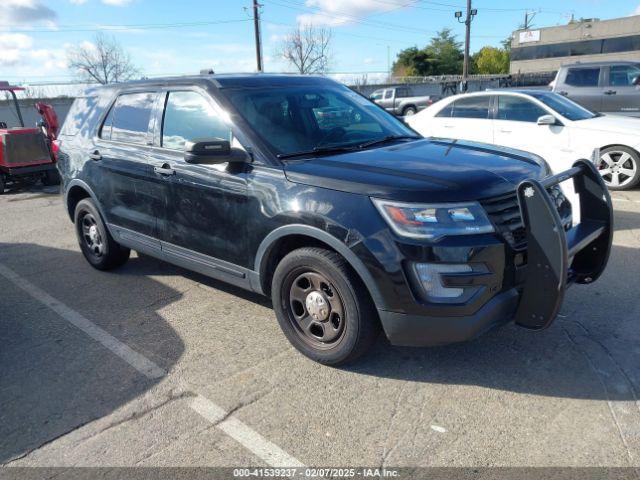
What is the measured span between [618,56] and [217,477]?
5569 centimetres

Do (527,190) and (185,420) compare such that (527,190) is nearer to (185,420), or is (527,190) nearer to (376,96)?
(185,420)

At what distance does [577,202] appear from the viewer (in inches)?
140

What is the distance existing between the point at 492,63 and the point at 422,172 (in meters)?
85.7

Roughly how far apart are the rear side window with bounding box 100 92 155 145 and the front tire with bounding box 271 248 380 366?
6.51 ft

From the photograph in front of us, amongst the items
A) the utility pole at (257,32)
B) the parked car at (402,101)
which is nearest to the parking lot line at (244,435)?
the parked car at (402,101)

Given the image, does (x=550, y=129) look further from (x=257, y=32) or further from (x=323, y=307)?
(x=257, y=32)

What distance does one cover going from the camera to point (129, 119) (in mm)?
4680

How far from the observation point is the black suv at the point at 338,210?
2.85 m

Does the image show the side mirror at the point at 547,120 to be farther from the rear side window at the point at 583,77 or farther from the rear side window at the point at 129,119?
the rear side window at the point at 583,77

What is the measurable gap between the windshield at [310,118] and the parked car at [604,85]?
31.2 ft

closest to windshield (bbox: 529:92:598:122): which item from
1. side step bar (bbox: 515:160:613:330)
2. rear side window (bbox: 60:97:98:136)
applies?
side step bar (bbox: 515:160:613:330)

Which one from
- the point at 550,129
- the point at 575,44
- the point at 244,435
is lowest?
the point at 244,435

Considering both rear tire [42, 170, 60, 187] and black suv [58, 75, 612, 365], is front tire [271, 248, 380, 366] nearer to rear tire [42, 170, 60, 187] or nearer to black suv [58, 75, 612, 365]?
black suv [58, 75, 612, 365]


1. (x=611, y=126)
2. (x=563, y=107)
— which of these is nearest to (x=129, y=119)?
(x=563, y=107)
